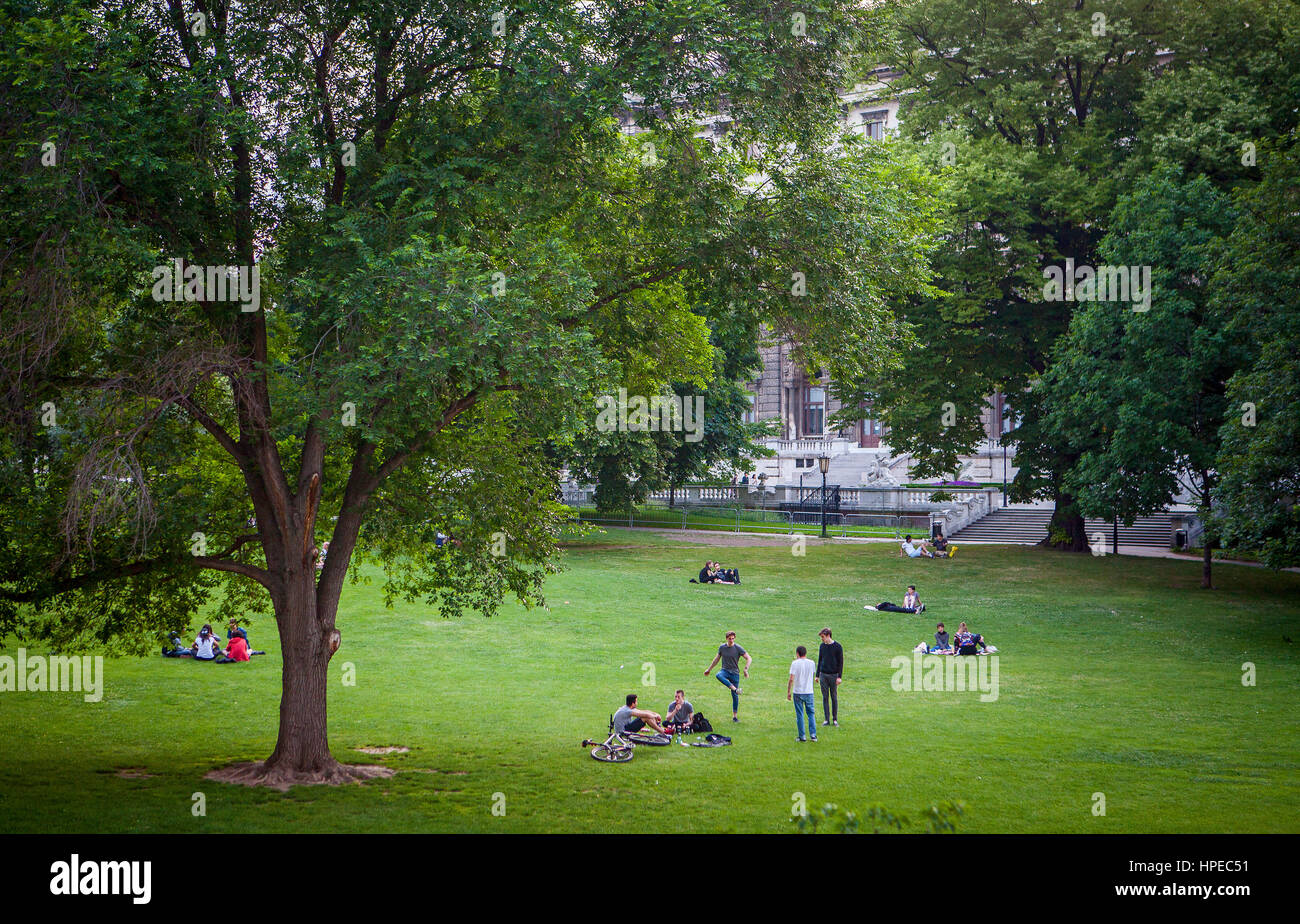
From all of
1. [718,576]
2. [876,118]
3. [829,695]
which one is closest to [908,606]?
[718,576]

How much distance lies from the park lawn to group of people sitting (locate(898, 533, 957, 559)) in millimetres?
5864

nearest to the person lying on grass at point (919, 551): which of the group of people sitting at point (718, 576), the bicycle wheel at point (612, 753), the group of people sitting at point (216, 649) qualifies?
the group of people sitting at point (718, 576)

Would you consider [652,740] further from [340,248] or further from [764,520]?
[764,520]

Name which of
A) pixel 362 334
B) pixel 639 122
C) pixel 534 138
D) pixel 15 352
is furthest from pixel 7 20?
pixel 639 122

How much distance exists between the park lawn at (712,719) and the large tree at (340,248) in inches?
96.3

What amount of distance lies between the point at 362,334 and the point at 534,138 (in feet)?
11.1

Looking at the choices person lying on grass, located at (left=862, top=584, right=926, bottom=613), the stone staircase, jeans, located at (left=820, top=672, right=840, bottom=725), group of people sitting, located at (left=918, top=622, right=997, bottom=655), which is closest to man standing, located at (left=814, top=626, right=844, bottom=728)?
jeans, located at (left=820, top=672, right=840, bottom=725)

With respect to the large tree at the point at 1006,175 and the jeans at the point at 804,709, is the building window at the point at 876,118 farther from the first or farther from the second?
the jeans at the point at 804,709

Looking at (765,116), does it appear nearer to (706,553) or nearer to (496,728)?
(496,728)

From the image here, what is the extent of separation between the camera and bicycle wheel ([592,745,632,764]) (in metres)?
18.0

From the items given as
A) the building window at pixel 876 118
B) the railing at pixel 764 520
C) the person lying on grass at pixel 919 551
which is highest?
the building window at pixel 876 118

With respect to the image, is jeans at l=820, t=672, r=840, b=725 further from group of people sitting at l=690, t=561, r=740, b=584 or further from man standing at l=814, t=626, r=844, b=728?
group of people sitting at l=690, t=561, r=740, b=584

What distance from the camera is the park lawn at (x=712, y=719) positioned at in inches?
591

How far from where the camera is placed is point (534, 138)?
48.6ft
